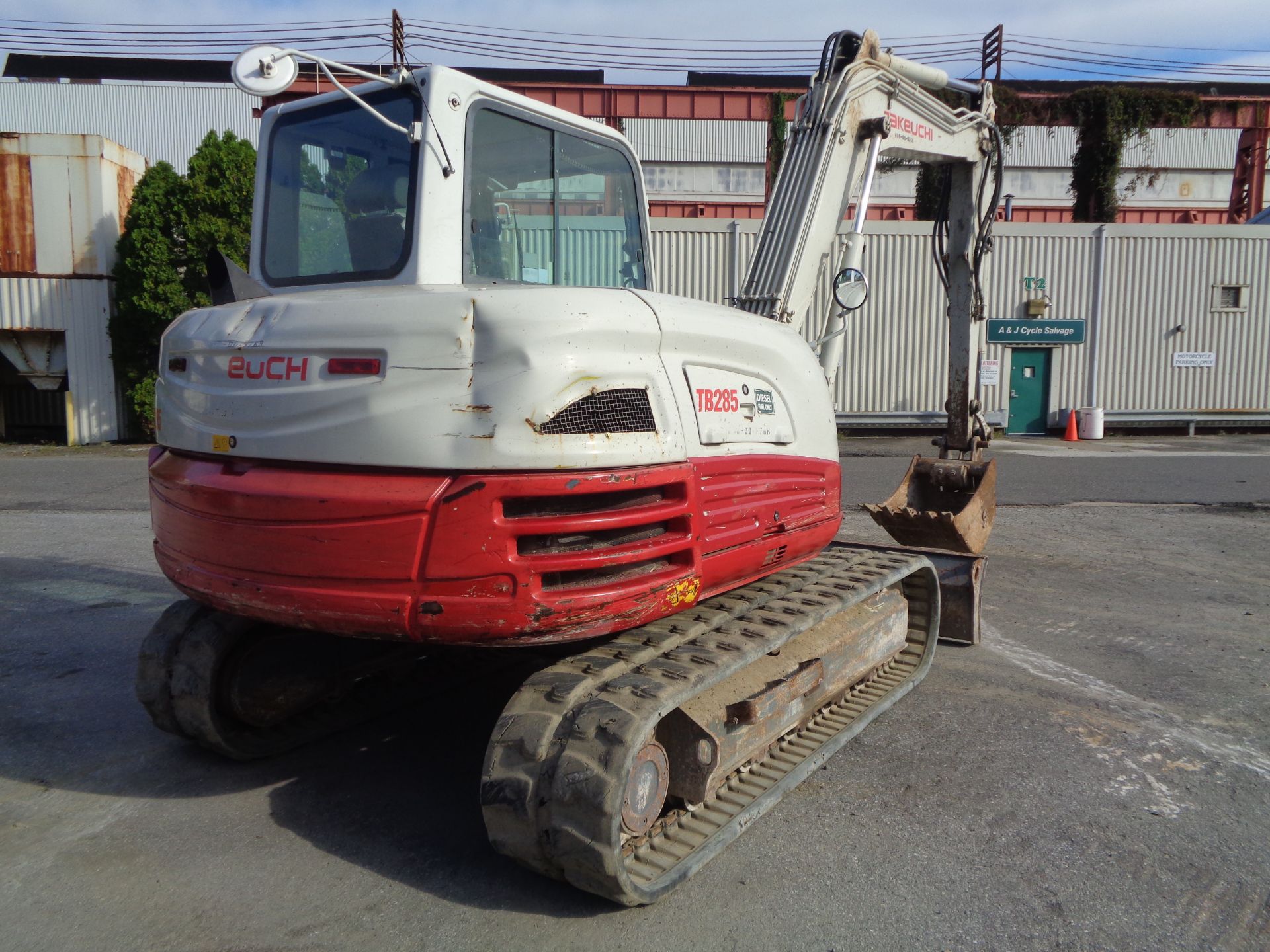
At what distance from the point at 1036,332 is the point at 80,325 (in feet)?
63.4

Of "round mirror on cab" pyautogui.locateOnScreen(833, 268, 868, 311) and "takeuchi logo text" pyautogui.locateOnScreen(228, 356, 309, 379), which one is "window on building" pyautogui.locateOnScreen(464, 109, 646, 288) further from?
"round mirror on cab" pyautogui.locateOnScreen(833, 268, 868, 311)

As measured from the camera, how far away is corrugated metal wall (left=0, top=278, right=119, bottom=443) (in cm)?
1812

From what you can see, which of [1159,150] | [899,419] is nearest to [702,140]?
[899,419]

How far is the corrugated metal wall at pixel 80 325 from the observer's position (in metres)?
18.1

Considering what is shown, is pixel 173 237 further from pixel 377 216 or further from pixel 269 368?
pixel 269 368

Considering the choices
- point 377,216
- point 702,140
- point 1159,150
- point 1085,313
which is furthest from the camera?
point 1159,150

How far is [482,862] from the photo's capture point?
3.47 metres

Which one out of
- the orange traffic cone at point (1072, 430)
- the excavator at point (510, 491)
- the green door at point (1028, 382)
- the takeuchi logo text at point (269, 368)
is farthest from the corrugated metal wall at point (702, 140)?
the takeuchi logo text at point (269, 368)

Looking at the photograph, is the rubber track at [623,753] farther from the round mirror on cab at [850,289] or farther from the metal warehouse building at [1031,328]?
the metal warehouse building at [1031,328]

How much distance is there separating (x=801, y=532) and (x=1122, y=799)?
1680 millimetres

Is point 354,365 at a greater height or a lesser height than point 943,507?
greater

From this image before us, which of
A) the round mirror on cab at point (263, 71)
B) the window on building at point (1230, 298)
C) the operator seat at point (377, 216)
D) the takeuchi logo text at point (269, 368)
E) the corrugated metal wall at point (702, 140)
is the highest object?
the corrugated metal wall at point (702, 140)

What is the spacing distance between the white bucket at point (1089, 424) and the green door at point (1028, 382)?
2.40ft

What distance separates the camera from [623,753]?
3.01 m
